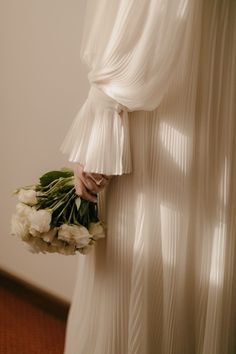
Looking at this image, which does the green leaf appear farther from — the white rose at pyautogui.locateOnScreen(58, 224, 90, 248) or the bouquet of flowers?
the white rose at pyautogui.locateOnScreen(58, 224, 90, 248)

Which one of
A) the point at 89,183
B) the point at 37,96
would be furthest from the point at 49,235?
the point at 37,96

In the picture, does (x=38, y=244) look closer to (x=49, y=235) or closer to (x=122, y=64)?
(x=49, y=235)

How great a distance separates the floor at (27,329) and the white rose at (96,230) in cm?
84

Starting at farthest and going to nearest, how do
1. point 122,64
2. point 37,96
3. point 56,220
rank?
point 37,96 < point 56,220 < point 122,64

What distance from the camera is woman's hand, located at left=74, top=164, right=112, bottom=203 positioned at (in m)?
0.98

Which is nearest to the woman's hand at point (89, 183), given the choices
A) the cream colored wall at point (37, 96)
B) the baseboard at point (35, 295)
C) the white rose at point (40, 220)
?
the white rose at point (40, 220)

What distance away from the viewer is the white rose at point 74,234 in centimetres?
96

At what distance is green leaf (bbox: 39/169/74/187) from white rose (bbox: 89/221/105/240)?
19 centimetres

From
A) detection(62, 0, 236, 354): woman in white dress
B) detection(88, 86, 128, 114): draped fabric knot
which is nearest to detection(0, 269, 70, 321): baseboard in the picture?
detection(62, 0, 236, 354): woman in white dress

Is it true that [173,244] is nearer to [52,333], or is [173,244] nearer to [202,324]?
[202,324]

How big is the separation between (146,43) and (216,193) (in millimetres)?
421

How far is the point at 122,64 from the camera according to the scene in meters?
0.90

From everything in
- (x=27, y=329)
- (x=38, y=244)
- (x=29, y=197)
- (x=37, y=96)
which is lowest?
(x=27, y=329)

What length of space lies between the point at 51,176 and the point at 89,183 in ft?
0.57
